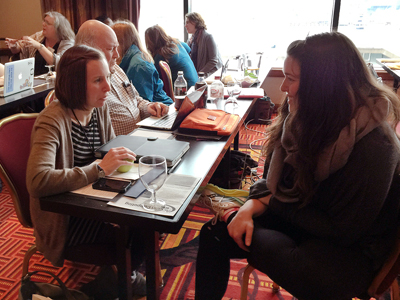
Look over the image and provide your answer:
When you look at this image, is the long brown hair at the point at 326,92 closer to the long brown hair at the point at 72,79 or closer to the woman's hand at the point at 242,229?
the woman's hand at the point at 242,229

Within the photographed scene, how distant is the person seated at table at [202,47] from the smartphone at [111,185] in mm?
3033

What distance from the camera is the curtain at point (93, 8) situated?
4.43 metres

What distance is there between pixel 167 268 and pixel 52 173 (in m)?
0.92

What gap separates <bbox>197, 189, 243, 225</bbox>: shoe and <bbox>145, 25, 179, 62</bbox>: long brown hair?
2152 millimetres

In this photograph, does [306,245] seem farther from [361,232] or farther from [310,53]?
[310,53]

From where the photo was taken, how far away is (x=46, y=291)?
50.4 inches

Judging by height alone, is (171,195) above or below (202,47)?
below

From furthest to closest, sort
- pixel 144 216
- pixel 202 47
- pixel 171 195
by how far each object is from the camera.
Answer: pixel 202 47, pixel 171 195, pixel 144 216

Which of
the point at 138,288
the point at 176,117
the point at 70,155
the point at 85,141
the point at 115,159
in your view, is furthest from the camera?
the point at 176,117

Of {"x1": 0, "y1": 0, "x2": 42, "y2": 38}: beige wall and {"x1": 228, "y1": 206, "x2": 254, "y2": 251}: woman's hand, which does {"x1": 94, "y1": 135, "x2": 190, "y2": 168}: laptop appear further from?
{"x1": 0, "y1": 0, "x2": 42, "y2": 38}: beige wall

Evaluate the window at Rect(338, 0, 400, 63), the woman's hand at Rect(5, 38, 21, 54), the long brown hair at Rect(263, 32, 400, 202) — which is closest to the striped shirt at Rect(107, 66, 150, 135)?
the long brown hair at Rect(263, 32, 400, 202)

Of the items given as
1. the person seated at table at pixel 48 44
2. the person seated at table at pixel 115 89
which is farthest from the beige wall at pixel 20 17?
the person seated at table at pixel 115 89

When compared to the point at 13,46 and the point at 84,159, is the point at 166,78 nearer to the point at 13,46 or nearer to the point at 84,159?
the point at 84,159

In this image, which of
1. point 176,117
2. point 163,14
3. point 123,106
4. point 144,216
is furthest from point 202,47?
point 144,216
